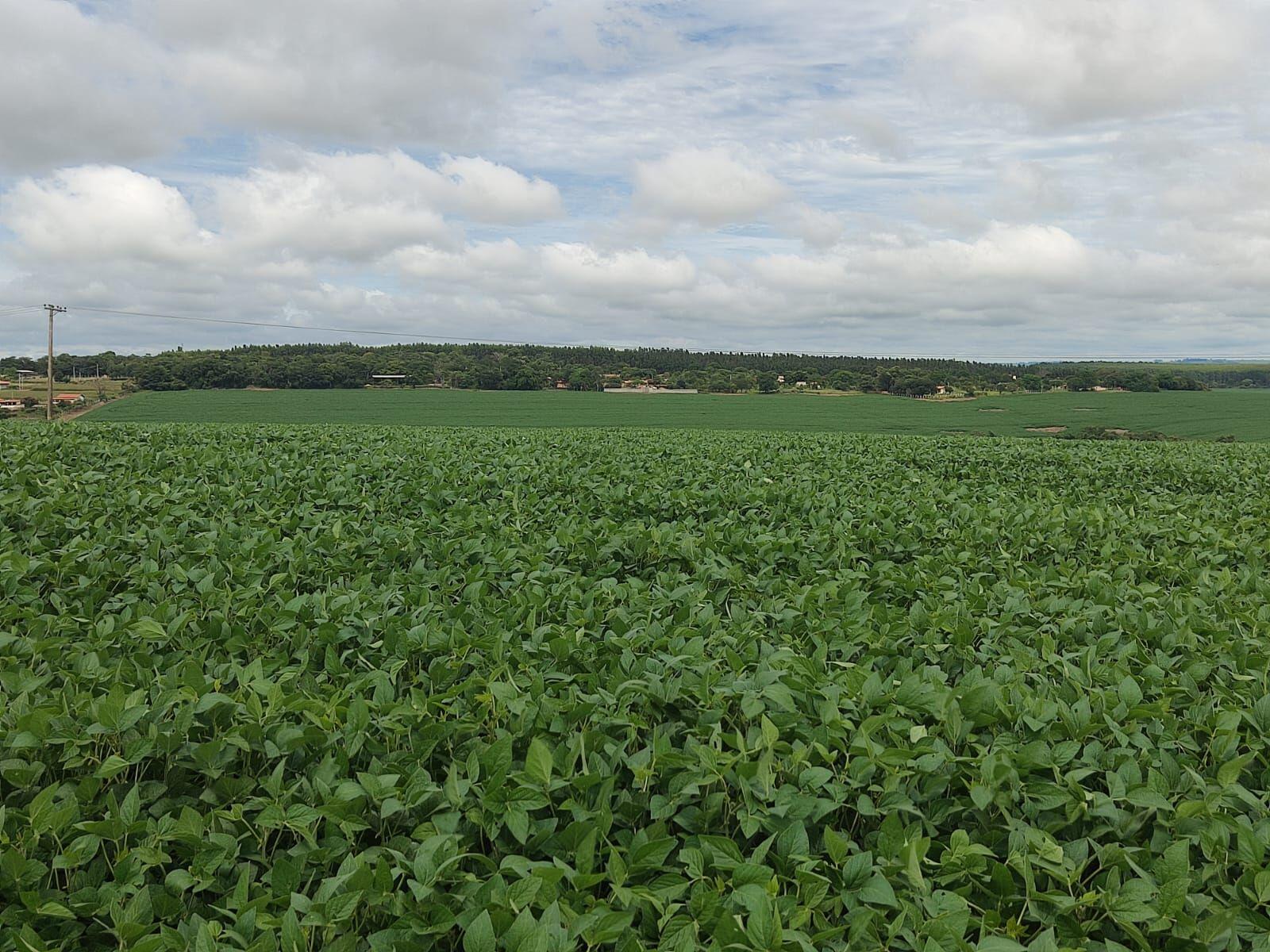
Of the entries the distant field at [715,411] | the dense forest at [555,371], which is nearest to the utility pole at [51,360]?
the distant field at [715,411]

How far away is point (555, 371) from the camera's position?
313ft

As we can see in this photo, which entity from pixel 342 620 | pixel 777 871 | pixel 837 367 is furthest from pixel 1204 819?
pixel 837 367

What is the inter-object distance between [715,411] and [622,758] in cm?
7183

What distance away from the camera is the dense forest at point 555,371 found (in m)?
81.6

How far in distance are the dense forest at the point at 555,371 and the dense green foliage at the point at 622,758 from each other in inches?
3309

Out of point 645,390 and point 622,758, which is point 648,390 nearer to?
point 645,390

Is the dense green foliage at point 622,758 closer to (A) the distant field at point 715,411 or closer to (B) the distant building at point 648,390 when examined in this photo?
(A) the distant field at point 715,411

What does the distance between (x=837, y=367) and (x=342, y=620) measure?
108 meters

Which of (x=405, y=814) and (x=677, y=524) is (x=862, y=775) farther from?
(x=677, y=524)

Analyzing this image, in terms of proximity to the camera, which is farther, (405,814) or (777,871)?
(405,814)

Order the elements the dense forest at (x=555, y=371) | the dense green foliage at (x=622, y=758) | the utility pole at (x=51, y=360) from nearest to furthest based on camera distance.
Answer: the dense green foliage at (x=622, y=758) < the utility pole at (x=51, y=360) < the dense forest at (x=555, y=371)

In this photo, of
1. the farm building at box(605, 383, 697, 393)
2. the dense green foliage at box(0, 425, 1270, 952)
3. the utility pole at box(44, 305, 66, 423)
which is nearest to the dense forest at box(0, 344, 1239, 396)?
the farm building at box(605, 383, 697, 393)

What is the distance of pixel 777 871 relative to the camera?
6.96 ft

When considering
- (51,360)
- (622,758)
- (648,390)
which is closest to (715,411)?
(648,390)
